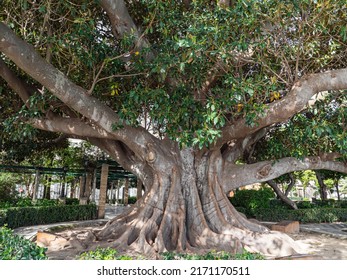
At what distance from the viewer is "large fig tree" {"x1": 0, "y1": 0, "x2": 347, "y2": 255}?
17.9ft

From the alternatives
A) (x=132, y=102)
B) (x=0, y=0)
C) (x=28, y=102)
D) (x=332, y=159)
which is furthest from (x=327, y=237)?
(x=0, y=0)

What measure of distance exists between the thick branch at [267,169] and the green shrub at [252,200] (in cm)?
592

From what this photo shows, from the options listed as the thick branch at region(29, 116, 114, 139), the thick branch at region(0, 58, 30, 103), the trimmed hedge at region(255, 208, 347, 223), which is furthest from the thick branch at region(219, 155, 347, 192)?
the trimmed hedge at region(255, 208, 347, 223)

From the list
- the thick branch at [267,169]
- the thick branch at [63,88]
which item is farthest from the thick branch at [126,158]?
the thick branch at [267,169]

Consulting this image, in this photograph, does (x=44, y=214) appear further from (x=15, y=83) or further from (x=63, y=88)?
(x=63, y=88)

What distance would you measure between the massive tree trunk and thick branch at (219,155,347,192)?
0.32 meters

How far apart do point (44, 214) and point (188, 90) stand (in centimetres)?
729

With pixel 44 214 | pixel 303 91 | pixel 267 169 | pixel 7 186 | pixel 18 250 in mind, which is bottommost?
pixel 18 250

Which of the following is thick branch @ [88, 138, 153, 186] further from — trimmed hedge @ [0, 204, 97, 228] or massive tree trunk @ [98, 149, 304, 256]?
trimmed hedge @ [0, 204, 97, 228]

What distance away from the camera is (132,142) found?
22.8 ft

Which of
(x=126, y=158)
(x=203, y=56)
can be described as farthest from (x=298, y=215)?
(x=203, y=56)

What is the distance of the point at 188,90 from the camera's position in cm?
660

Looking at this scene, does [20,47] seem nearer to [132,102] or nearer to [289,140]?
[132,102]

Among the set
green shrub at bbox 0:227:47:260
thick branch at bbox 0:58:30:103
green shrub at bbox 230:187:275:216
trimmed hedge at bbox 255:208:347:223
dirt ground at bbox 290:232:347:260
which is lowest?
dirt ground at bbox 290:232:347:260
